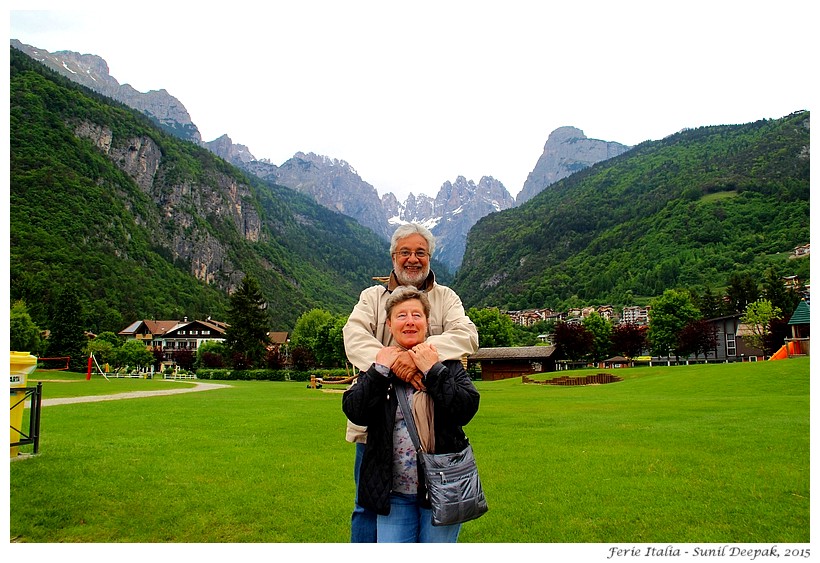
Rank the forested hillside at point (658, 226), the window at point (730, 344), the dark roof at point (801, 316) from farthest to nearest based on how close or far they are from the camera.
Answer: the forested hillside at point (658, 226)
the window at point (730, 344)
the dark roof at point (801, 316)

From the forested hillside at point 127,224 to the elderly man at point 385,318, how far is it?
6864 centimetres

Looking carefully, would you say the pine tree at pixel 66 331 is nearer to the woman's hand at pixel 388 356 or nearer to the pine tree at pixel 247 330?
the pine tree at pixel 247 330

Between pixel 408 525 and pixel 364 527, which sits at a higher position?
pixel 408 525

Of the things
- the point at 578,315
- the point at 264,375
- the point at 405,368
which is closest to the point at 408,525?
the point at 405,368

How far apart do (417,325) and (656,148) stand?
207 m

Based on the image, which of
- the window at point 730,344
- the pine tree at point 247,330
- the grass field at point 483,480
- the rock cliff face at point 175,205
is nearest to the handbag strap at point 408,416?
the grass field at point 483,480

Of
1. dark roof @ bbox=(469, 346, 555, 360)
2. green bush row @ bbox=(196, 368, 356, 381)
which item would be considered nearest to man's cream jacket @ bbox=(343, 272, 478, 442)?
green bush row @ bbox=(196, 368, 356, 381)

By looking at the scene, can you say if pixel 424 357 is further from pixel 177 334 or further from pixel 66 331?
pixel 177 334

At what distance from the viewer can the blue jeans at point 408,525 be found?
321 cm

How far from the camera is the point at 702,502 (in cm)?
586

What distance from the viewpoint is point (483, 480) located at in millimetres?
6996

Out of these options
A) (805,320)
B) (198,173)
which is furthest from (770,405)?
(198,173)

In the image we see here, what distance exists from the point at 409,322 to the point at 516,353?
51.6 m

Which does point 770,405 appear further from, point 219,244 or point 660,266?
point 219,244
